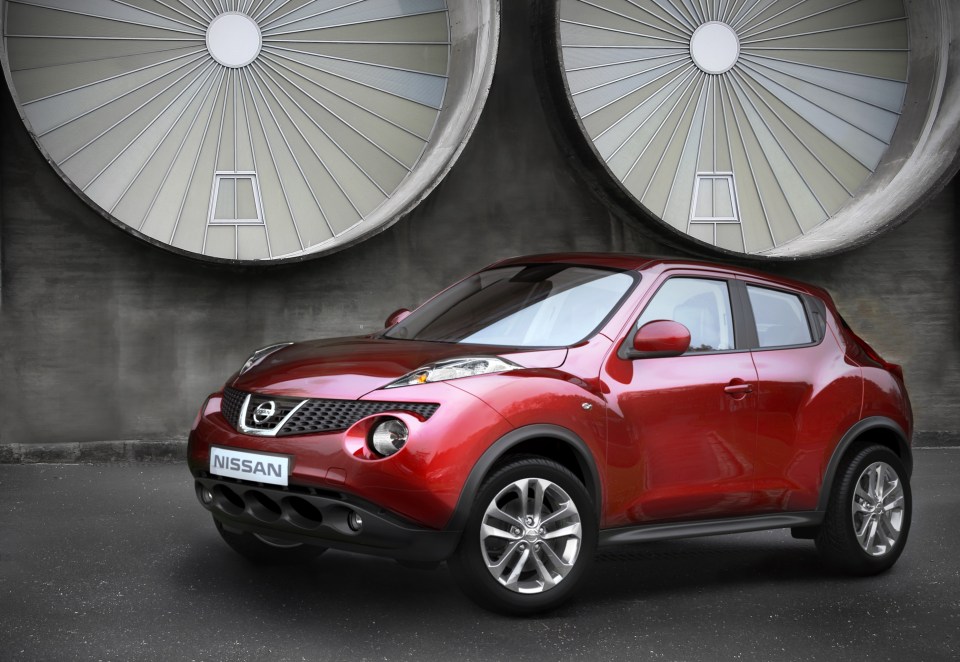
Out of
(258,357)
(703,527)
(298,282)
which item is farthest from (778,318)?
(298,282)

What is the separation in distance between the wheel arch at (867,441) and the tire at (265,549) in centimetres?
264

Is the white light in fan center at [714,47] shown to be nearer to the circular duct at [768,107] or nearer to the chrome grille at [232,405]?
the circular duct at [768,107]

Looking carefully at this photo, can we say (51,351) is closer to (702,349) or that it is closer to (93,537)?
(93,537)

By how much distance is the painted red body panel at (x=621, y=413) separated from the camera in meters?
4.71

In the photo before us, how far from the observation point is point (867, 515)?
20.6ft

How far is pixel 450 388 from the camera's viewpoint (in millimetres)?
4840

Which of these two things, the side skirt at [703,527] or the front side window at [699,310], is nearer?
the side skirt at [703,527]

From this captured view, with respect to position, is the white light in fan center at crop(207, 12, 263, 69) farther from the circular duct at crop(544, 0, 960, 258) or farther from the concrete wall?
the circular duct at crop(544, 0, 960, 258)

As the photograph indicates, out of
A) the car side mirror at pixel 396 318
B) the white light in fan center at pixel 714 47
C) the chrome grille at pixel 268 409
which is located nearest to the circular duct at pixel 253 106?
the white light in fan center at pixel 714 47

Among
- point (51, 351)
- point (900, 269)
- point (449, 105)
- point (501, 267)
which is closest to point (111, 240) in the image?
point (51, 351)

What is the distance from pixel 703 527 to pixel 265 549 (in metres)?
2.17

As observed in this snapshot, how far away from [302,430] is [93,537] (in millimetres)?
2471

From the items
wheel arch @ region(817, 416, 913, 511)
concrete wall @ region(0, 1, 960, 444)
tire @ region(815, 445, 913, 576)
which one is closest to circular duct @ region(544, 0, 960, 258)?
concrete wall @ region(0, 1, 960, 444)

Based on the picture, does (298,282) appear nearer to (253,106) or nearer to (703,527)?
(253,106)
